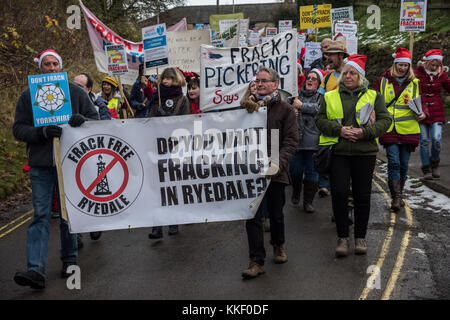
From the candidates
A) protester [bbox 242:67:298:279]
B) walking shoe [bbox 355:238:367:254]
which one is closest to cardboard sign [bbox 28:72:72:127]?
protester [bbox 242:67:298:279]

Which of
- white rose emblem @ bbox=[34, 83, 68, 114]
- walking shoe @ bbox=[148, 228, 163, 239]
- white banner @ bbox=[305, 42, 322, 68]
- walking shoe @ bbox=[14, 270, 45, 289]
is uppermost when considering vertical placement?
white banner @ bbox=[305, 42, 322, 68]

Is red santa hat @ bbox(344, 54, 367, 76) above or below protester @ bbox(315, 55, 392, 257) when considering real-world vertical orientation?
above

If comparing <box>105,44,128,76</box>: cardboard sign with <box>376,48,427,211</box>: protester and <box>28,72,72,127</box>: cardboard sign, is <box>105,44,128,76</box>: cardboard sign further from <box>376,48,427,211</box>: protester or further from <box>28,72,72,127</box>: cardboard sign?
<box>28,72,72,127</box>: cardboard sign

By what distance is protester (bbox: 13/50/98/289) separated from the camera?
17.0 ft

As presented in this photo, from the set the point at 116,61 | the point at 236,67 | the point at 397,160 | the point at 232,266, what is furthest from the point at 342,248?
the point at 116,61

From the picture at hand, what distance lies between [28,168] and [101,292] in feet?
5.00

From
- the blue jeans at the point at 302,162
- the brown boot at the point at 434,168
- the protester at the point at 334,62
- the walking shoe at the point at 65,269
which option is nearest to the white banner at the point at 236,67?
the protester at the point at 334,62

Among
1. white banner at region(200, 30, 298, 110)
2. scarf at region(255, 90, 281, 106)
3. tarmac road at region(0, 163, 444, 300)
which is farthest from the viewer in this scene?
white banner at region(200, 30, 298, 110)

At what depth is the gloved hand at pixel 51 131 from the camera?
5.14m

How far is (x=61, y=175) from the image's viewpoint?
5199 mm

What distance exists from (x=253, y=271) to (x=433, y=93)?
5927 mm

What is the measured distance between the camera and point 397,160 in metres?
7.80

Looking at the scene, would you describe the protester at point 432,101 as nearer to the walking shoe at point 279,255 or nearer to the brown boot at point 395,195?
the brown boot at point 395,195

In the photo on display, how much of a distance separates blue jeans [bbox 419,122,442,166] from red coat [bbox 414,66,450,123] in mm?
116
